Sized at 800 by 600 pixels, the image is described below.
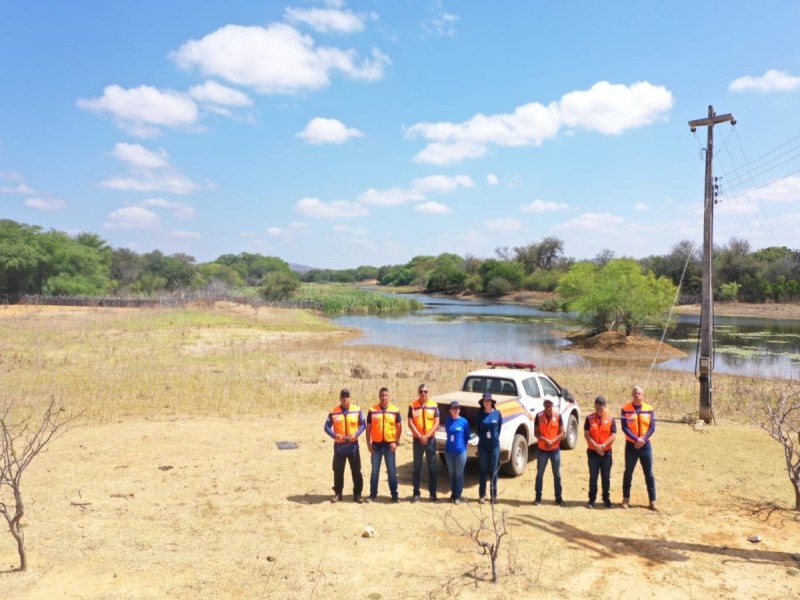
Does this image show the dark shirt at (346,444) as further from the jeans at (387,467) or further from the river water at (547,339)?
the river water at (547,339)

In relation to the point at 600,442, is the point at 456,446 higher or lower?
lower

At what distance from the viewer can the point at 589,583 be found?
6.08 m

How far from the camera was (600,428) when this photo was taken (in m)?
8.47

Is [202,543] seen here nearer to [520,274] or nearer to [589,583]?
[589,583]

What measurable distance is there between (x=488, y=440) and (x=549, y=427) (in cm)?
95

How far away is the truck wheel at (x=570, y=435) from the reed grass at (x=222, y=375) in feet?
13.6

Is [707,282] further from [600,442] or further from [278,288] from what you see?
[278,288]

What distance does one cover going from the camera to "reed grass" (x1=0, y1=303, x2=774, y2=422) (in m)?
16.2

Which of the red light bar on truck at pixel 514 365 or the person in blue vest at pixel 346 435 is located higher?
the red light bar on truck at pixel 514 365

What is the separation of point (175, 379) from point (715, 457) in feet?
53.3

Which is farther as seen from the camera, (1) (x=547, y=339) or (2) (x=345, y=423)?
(1) (x=547, y=339)

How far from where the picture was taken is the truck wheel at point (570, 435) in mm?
12127

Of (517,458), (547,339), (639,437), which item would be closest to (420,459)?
(517,458)

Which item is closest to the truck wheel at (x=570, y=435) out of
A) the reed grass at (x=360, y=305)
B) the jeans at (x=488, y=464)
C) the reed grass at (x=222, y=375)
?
the jeans at (x=488, y=464)
